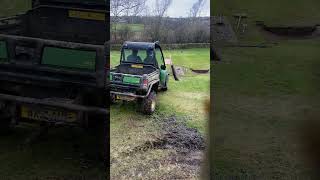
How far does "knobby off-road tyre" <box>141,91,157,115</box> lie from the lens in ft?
9.99

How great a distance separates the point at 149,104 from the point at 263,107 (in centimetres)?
96

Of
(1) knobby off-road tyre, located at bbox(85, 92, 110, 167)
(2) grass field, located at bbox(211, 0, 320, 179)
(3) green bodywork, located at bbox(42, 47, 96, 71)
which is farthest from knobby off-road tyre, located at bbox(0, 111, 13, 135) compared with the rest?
(2) grass field, located at bbox(211, 0, 320, 179)

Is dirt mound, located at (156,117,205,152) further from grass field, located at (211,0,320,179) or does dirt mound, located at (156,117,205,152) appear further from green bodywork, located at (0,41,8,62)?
green bodywork, located at (0,41,8,62)

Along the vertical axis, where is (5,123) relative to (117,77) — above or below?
below

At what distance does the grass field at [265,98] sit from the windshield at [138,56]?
1.57ft

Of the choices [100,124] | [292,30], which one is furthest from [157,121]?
[292,30]

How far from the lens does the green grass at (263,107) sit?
3.13m

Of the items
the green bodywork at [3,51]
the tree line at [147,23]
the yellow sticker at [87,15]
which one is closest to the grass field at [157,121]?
the tree line at [147,23]

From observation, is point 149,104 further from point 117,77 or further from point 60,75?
point 60,75

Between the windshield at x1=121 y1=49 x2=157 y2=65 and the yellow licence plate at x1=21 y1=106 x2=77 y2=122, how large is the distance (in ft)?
1.96

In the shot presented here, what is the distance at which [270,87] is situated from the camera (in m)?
3.36

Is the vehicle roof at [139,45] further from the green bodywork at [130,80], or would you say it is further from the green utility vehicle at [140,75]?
the green bodywork at [130,80]

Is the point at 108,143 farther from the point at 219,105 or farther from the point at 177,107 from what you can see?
the point at 219,105

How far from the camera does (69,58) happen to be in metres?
3.20
